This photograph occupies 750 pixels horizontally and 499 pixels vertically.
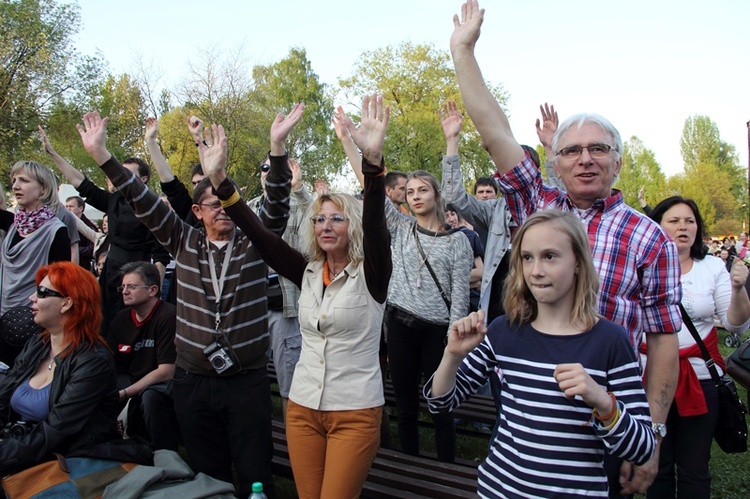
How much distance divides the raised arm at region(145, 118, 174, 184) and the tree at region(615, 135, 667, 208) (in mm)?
68536

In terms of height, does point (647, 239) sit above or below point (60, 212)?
below

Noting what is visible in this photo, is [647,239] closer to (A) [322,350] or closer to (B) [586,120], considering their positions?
(B) [586,120]

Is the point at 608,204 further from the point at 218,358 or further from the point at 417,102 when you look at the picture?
the point at 417,102

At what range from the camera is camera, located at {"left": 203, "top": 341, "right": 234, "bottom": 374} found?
9.66ft

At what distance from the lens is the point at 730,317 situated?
3455 mm

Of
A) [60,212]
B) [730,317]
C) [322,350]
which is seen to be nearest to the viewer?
[322,350]

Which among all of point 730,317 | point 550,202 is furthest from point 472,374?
point 730,317

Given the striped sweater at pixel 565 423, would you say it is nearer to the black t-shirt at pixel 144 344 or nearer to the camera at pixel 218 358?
the camera at pixel 218 358

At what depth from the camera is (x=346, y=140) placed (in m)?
3.65

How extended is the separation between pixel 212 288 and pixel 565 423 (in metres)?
2.01

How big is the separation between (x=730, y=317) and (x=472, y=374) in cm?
226

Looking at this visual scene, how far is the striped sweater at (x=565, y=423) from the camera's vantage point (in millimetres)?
1780

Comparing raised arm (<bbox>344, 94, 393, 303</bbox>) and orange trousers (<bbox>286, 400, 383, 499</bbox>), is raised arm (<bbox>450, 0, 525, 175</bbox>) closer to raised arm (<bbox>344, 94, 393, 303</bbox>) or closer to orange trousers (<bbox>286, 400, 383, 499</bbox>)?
raised arm (<bbox>344, 94, 393, 303</bbox>)

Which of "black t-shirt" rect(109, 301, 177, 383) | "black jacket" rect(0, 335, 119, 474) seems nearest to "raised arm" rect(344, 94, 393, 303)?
"black jacket" rect(0, 335, 119, 474)
